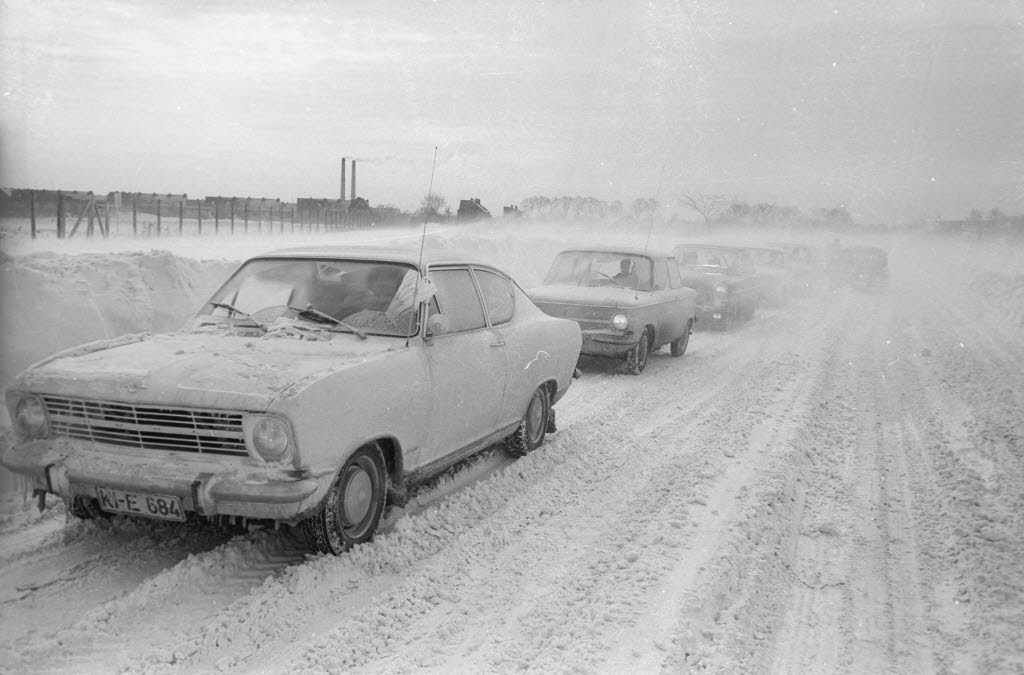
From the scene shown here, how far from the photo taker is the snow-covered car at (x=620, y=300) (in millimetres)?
9695

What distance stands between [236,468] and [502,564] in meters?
1.42

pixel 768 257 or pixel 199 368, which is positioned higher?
pixel 768 257

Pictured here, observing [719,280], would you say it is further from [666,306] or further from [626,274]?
[626,274]

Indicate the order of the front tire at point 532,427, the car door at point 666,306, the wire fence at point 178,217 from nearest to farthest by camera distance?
1. the front tire at point 532,427
2. the car door at point 666,306
3. the wire fence at point 178,217

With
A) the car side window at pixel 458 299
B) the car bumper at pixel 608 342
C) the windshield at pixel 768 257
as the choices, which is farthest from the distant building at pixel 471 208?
the windshield at pixel 768 257

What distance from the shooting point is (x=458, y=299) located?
5227 millimetres

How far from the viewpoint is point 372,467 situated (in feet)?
13.8

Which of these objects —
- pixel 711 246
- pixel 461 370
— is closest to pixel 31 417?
pixel 461 370

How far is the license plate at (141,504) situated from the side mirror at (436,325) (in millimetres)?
1687

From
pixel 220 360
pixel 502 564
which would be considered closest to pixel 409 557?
pixel 502 564

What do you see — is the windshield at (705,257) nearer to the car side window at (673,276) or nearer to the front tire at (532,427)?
the car side window at (673,276)

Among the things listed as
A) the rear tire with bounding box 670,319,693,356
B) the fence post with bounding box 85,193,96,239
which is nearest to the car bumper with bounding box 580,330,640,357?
the rear tire with bounding box 670,319,693,356

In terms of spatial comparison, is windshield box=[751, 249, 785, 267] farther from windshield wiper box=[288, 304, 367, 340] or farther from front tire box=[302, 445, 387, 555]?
front tire box=[302, 445, 387, 555]

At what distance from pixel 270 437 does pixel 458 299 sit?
1959 millimetres
